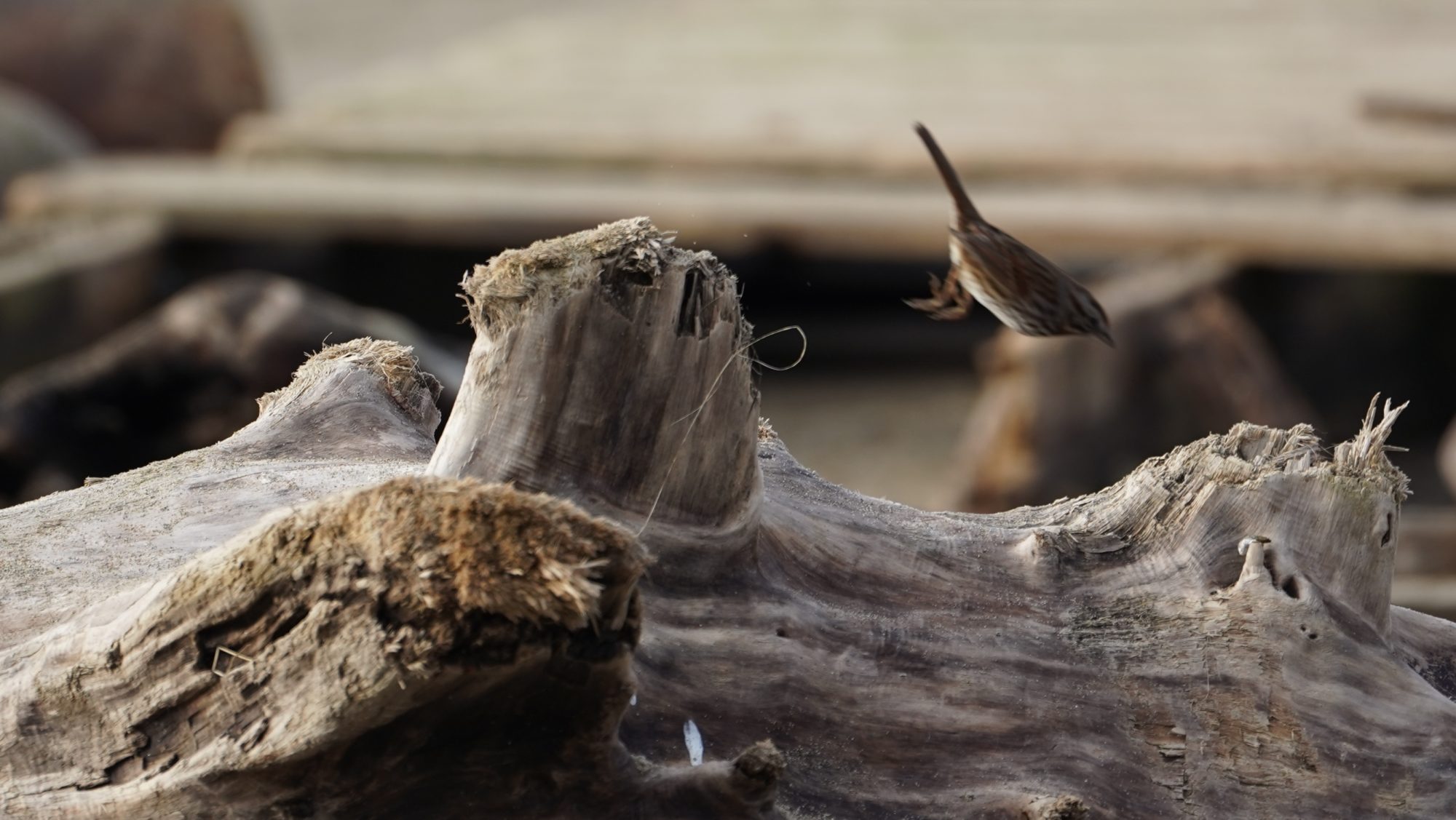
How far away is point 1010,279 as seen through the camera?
6.86ft

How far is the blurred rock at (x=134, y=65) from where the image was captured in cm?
980

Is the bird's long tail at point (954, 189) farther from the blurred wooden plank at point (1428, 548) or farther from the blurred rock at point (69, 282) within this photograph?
the blurred rock at point (69, 282)

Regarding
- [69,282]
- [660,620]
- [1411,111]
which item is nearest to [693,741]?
[660,620]

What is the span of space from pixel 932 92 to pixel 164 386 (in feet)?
17.5

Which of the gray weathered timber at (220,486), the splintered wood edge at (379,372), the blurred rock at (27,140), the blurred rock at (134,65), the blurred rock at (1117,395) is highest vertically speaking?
the blurred rock at (134,65)

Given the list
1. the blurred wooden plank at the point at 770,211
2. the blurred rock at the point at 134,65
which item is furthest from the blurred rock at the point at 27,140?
the blurred rock at the point at 134,65

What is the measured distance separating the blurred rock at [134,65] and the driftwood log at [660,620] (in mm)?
8143

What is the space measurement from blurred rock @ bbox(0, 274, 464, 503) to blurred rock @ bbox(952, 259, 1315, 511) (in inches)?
72.4

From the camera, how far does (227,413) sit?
4891 mm

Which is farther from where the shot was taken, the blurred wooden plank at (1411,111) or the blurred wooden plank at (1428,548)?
the blurred wooden plank at (1411,111)

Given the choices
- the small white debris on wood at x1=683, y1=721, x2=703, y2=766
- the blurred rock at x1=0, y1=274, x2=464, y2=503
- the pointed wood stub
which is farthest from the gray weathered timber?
the blurred rock at x1=0, y1=274, x2=464, y2=503

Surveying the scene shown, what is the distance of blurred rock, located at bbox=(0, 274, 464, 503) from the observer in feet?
15.6

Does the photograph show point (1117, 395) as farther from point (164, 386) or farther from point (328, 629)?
point (328, 629)

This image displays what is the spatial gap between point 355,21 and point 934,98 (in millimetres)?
8923
